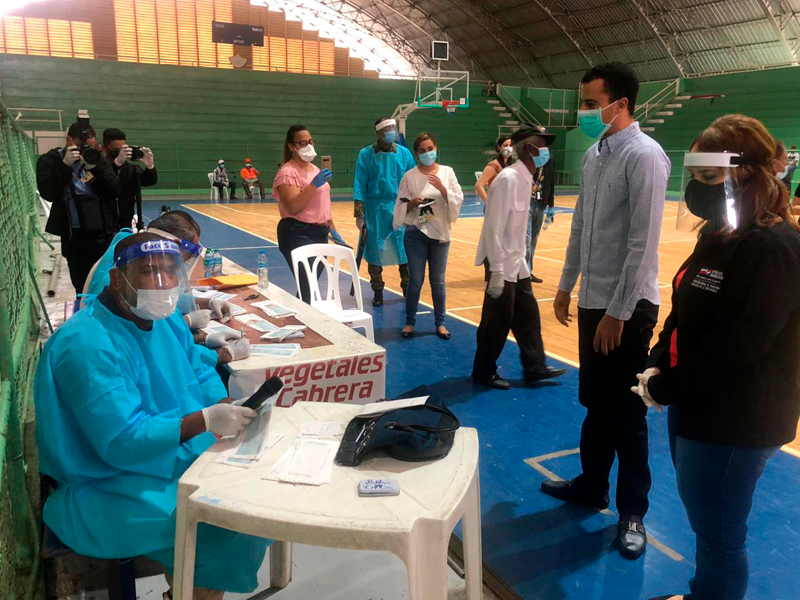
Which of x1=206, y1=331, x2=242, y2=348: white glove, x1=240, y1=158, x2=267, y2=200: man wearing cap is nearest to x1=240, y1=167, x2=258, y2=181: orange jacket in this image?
x1=240, y1=158, x2=267, y2=200: man wearing cap

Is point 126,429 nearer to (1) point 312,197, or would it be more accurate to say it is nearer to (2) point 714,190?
(2) point 714,190

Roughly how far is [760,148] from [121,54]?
27191 mm

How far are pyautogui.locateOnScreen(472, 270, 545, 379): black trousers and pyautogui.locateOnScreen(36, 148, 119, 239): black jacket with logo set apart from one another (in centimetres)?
295

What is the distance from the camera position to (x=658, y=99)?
81.9 ft

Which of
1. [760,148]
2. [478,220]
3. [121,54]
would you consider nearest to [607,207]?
[760,148]

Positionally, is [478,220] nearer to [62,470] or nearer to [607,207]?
[607,207]

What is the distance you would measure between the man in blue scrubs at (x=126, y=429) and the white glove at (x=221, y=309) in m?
1.18

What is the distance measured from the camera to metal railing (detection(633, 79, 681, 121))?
24.2 m

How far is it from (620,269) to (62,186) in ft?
13.2

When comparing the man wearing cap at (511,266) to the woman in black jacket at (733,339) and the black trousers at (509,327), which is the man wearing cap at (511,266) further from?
the woman in black jacket at (733,339)

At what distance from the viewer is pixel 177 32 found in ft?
81.0

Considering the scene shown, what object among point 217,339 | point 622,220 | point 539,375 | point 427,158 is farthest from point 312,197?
point 622,220

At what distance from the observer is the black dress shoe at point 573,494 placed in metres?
2.80

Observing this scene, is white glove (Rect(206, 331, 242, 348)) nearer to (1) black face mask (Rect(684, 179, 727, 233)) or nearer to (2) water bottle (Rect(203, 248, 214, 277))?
(2) water bottle (Rect(203, 248, 214, 277))
